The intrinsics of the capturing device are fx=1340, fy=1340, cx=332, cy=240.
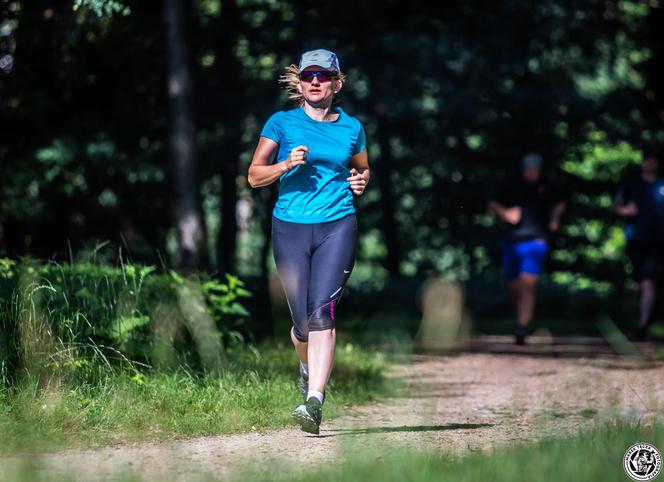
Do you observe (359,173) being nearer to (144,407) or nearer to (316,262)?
(316,262)

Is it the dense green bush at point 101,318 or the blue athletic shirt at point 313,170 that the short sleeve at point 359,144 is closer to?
the blue athletic shirt at point 313,170

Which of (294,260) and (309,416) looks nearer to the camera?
(309,416)

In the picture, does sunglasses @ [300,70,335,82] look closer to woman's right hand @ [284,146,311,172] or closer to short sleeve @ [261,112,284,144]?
short sleeve @ [261,112,284,144]

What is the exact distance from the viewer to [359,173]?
7684 millimetres

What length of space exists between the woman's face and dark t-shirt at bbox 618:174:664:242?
27.6ft

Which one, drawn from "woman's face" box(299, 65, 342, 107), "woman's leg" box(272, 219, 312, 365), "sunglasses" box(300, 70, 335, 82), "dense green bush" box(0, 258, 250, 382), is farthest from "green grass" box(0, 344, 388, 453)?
"sunglasses" box(300, 70, 335, 82)

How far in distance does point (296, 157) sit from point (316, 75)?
596mm

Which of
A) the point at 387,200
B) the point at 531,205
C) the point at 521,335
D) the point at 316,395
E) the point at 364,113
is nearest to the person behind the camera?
the point at 316,395

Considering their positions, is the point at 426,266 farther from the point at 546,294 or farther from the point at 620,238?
the point at 620,238

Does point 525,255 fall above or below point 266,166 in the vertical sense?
below

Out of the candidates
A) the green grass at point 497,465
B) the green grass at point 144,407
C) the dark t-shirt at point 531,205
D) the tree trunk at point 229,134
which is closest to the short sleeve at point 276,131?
the green grass at point 144,407

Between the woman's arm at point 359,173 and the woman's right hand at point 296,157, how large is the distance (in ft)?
1.33

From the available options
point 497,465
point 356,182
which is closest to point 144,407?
point 356,182

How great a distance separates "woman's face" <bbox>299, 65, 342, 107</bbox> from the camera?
7473 millimetres
